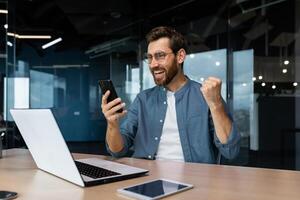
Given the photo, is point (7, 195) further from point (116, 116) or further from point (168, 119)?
point (168, 119)

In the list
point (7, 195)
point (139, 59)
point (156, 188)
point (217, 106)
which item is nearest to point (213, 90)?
point (217, 106)

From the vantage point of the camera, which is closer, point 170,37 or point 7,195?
point 7,195

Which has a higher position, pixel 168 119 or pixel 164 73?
pixel 164 73

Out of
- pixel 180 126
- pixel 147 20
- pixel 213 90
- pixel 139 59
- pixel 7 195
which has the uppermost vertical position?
pixel 147 20

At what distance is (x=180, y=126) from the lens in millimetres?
1479

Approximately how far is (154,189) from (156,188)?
0.03 feet

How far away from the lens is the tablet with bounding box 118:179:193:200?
2.63 ft

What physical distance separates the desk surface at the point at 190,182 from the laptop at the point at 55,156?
2 centimetres

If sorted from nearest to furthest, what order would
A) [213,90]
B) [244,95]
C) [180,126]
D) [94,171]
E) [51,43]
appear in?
[94,171]
[213,90]
[180,126]
[244,95]
[51,43]

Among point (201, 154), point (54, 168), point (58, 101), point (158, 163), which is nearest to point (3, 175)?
point (54, 168)

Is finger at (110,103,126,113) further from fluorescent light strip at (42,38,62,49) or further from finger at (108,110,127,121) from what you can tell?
fluorescent light strip at (42,38,62,49)

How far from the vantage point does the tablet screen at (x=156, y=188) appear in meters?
0.82

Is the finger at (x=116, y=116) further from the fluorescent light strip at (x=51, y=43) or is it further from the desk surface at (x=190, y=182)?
the fluorescent light strip at (x=51, y=43)

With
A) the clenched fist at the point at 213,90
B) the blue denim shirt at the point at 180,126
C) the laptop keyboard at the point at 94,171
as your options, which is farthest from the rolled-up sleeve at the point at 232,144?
the laptop keyboard at the point at 94,171
